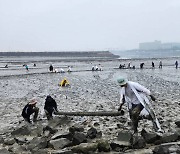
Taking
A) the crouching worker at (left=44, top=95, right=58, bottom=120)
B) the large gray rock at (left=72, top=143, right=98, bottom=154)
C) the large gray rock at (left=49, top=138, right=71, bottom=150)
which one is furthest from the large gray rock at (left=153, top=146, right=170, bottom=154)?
the crouching worker at (left=44, top=95, right=58, bottom=120)

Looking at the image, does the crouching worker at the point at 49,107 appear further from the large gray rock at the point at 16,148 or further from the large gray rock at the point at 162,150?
the large gray rock at the point at 162,150

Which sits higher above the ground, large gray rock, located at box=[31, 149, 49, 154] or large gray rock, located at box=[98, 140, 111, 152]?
large gray rock, located at box=[98, 140, 111, 152]

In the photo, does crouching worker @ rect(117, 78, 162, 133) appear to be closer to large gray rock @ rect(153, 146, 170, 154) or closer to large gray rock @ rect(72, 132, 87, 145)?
large gray rock @ rect(72, 132, 87, 145)

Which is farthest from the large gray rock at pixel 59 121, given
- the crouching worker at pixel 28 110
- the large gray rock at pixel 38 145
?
the large gray rock at pixel 38 145

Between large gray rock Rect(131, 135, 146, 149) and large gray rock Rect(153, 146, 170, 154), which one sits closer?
large gray rock Rect(153, 146, 170, 154)

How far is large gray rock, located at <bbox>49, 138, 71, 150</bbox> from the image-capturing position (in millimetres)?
8836

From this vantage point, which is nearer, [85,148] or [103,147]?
[85,148]

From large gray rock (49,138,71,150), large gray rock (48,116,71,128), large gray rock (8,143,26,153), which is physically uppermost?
large gray rock (49,138,71,150)

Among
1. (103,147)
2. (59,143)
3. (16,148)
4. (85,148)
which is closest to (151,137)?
(103,147)

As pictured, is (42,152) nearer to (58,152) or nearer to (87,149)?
(58,152)

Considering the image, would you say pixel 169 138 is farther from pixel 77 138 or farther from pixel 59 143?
pixel 59 143

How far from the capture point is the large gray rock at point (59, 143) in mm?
8836

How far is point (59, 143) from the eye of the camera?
8.90m

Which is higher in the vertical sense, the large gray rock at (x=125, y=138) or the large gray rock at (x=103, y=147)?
the large gray rock at (x=125, y=138)
